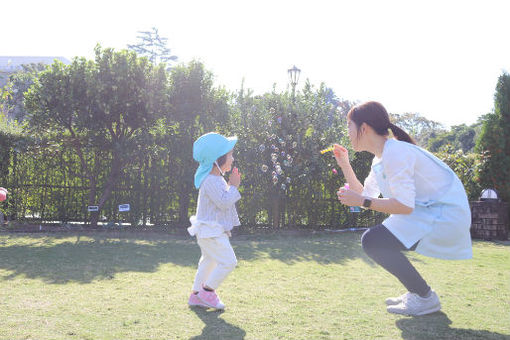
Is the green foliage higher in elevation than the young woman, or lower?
higher

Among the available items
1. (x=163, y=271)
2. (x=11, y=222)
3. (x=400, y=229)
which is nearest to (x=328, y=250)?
(x=163, y=271)

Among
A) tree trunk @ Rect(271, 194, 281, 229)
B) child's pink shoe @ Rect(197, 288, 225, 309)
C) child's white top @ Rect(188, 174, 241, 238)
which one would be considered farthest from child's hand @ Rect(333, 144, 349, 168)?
tree trunk @ Rect(271, 194, 281, 229)

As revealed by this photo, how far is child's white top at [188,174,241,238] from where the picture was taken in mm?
3648

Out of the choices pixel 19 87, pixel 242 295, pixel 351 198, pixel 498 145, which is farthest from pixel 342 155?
pixel 19 87

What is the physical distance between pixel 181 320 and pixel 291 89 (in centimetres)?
775

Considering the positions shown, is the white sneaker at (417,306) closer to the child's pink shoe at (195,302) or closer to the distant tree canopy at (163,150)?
the child's pink shoe at (195,302)

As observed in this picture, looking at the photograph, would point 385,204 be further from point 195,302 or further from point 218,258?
point 195,302

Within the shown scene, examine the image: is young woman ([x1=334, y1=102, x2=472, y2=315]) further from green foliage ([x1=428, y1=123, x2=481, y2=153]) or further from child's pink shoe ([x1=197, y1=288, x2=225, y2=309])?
green foliage ([x1=428, y1=123, x2=481, y2=153])

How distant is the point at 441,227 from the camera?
10.4 feet

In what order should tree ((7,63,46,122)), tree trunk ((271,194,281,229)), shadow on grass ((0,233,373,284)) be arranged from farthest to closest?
tree ((7,63,46,122)), tree trunk ((271,194,281,229)), shadow on grass ((0,233,373,284))

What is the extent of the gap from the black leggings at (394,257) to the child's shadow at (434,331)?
0.22 meters

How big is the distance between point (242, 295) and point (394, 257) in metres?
1.46

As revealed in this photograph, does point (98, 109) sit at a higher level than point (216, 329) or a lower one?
higher

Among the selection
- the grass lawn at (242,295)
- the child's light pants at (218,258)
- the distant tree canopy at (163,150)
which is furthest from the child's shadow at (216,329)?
the distant tree canopy at (163,150)
